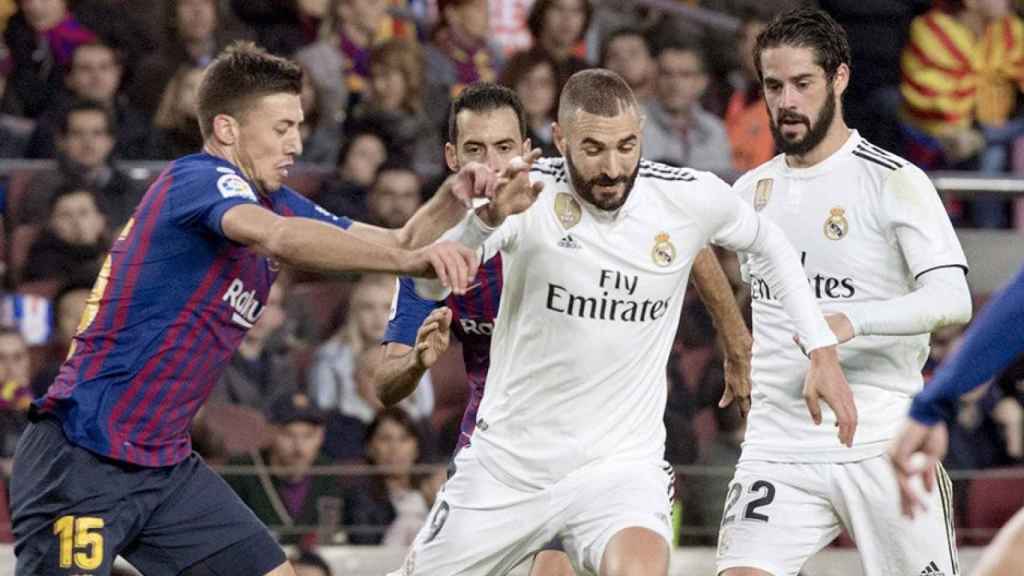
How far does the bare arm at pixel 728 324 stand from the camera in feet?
21.0

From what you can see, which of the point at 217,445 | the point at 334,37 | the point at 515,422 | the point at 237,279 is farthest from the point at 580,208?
the point at 334,37

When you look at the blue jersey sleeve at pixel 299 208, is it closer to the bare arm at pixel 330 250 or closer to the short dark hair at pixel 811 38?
the bare arm at pixel 330 250

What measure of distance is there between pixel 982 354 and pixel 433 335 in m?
1.99

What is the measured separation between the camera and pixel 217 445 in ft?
29.0

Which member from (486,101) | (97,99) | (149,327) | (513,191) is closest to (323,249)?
(513,191)

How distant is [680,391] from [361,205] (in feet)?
6.46

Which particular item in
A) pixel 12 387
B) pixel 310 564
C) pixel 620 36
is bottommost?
pixel 310 564

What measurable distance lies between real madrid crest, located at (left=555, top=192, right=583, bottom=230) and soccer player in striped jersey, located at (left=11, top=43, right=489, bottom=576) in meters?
0.48

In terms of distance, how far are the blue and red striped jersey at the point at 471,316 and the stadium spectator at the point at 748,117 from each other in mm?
4403

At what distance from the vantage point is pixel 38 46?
34.7 feet

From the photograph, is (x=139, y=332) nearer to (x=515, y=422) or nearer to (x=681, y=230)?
(x=515, y=422)

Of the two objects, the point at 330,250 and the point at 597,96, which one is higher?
the point at 597,96

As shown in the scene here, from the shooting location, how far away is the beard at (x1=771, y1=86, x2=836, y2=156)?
6.36m

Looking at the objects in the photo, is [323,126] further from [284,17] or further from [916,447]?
[916,447]
